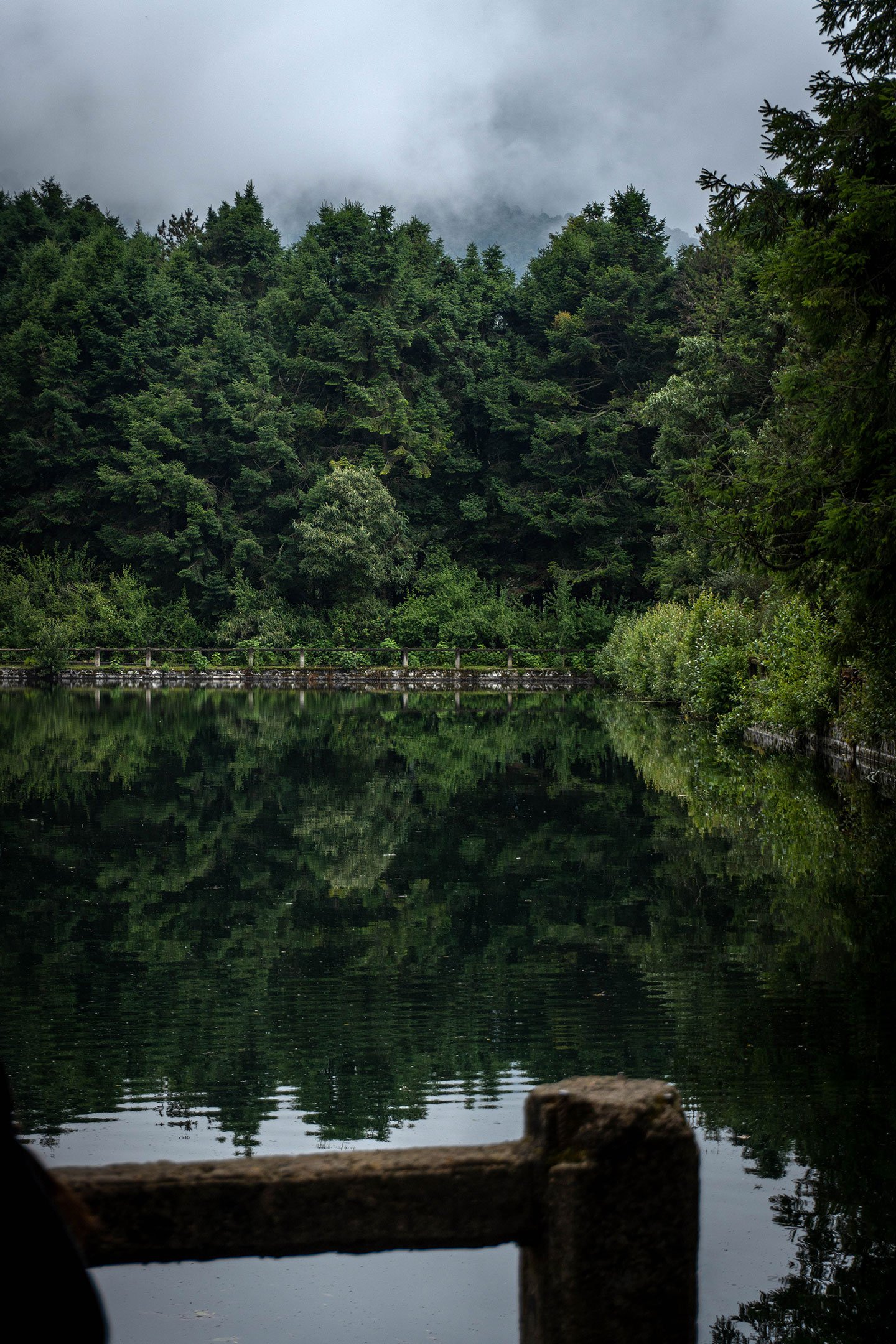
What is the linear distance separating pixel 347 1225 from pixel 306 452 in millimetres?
55775

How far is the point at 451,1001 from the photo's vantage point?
628cm

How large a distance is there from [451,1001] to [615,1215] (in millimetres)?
4665

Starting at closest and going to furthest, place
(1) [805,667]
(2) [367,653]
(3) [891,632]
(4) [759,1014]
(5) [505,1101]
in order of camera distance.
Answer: (5) [505,1101]
(4) [759,1014]
(3) [891,632]
(1) [805,667]
(2) [367,653]

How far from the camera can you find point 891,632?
13406 mm

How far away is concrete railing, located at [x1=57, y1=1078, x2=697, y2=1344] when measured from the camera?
1.68 meters

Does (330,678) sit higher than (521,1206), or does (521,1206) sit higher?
(330,678)

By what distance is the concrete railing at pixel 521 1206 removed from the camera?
1.68 meters

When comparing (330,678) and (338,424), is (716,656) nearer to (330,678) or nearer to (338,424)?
(330,678)

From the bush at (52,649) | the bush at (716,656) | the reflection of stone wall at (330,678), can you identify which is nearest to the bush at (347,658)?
the reflection of stone wall at (330,678)

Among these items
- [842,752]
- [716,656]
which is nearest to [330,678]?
[716,656]

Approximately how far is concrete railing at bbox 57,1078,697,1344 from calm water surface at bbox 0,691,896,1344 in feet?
5.74

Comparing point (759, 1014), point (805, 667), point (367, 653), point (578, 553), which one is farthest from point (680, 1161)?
point (578, 553)

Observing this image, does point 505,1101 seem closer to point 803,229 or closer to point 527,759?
point 803,229

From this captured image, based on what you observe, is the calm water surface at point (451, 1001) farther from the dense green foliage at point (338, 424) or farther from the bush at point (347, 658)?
the dense green foliage at point (338, 424)
